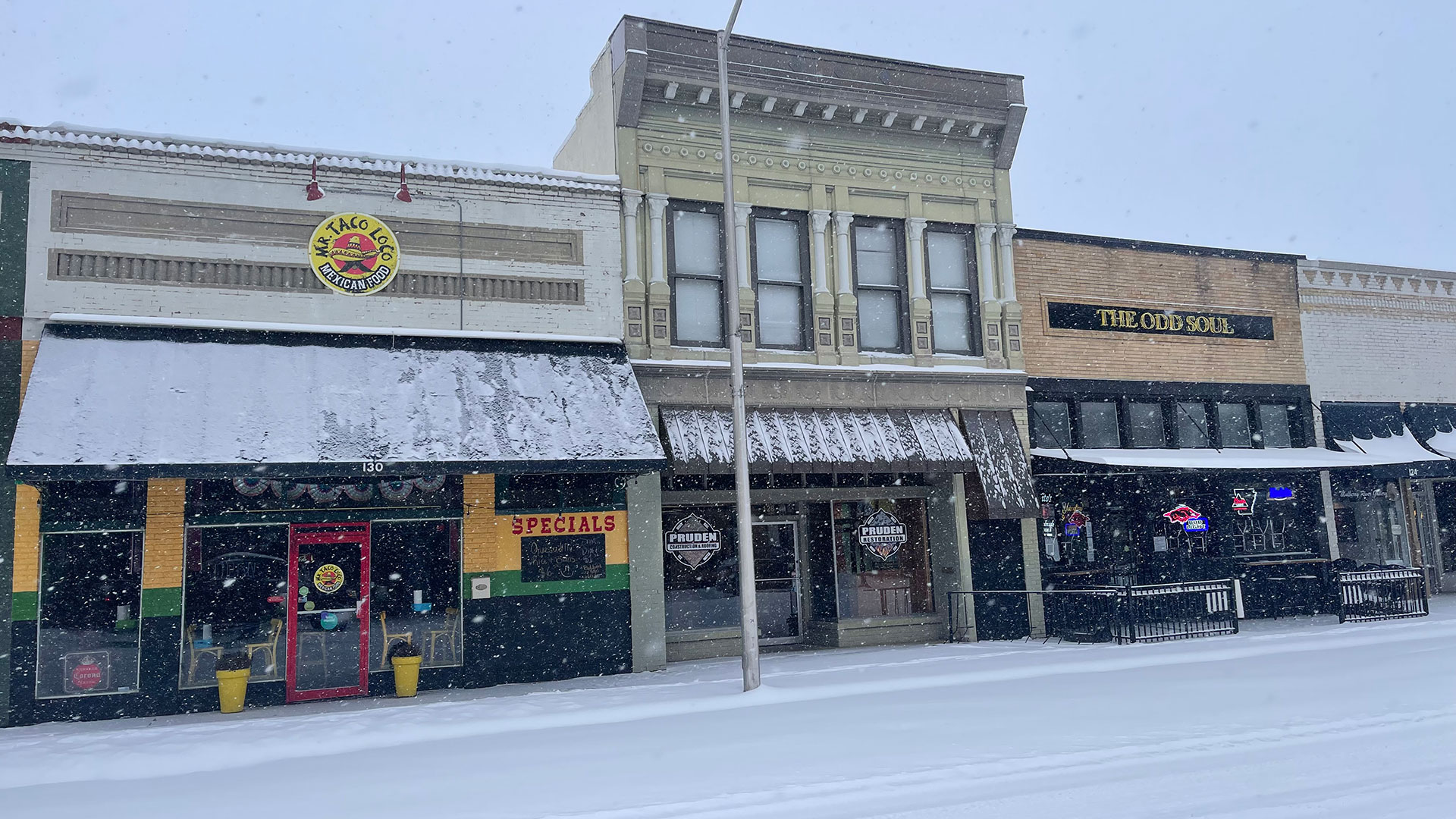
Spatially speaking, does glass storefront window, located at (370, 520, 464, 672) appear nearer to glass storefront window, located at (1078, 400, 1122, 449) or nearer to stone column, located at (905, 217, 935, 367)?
stone column, located at (905, 217, 935, 367)

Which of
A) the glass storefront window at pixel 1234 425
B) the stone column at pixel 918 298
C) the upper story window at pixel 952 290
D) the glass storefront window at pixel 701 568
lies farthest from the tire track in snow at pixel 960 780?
the glass storefront window at pixel 1234 425

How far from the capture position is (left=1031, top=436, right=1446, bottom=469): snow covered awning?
1866 cm

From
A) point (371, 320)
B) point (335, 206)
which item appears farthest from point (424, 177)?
point (371, 320)

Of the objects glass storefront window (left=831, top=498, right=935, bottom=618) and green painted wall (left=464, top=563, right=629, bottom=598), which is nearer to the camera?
green painted wall (left=464, top=563, right=629, bottom=598)

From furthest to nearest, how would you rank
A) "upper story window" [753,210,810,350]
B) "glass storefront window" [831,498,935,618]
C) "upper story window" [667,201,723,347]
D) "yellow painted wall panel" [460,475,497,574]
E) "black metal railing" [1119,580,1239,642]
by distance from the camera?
"glass storefront window" [831,498,935,618] < "upper story window" [753,210,810,350] < "black metal railing" [1119,580,1239,642] < "upper story window" [667,201,723,347] < "yellow painted wall panel" [460,475,497,574]

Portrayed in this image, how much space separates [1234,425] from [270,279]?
18.0 metres

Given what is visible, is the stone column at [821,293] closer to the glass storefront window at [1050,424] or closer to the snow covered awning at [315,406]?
the snow covered awning at [315,406]

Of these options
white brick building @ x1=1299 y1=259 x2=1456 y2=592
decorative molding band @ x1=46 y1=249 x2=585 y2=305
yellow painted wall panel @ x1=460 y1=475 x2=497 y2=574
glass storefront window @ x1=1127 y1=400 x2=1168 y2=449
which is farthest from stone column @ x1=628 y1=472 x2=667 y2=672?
white brick building @ x1=1299 y1=259 x2=1456 y2=592

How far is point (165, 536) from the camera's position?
13.7 metres

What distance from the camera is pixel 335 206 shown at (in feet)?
49.3

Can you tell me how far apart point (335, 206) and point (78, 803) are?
8.85 metres

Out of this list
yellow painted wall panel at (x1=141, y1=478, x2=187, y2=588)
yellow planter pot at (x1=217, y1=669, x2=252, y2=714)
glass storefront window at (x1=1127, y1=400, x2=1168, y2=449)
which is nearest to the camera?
yellow planter pot at (x1=217, y1=669, x2=252, y2=714)

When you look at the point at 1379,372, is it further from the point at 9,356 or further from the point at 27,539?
the point at 9,356

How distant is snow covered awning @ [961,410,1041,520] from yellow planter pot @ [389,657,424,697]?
9.42 meters
